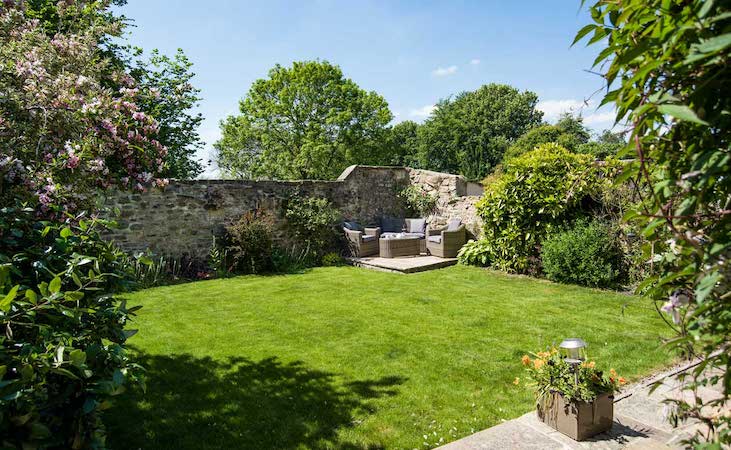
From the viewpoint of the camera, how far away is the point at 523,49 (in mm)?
7719

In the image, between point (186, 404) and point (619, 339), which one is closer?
point (186, 404)

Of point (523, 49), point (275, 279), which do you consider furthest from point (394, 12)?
point (275, 279)

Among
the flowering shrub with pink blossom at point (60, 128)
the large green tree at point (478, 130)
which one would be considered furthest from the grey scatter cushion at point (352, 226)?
the large green tree at point (478, 130)

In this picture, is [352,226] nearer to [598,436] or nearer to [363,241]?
[363,241]

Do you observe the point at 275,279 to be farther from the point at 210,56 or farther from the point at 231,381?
the point at 210,56

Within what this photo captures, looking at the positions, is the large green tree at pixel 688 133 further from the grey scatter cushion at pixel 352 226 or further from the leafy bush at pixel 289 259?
the grey scatter cushion at pixel 352 226

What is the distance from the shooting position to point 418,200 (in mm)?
12586

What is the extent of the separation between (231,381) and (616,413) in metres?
3.28

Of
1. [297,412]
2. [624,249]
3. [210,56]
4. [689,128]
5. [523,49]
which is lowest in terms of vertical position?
[297,412]

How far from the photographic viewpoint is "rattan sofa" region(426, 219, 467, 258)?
34.3ft

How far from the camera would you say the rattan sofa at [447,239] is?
10.5 m

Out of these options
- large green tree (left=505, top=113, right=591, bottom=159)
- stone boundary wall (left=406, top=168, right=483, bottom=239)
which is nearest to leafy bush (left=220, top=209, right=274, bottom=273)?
stone boundary wall (left=406, top=168, right=483, bottom=239)

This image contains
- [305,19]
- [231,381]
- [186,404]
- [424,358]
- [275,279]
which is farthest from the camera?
[305,19]

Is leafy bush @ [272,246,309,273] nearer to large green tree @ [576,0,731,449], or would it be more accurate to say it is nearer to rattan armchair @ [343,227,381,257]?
rattan armchair @ [343,227,381,257]
